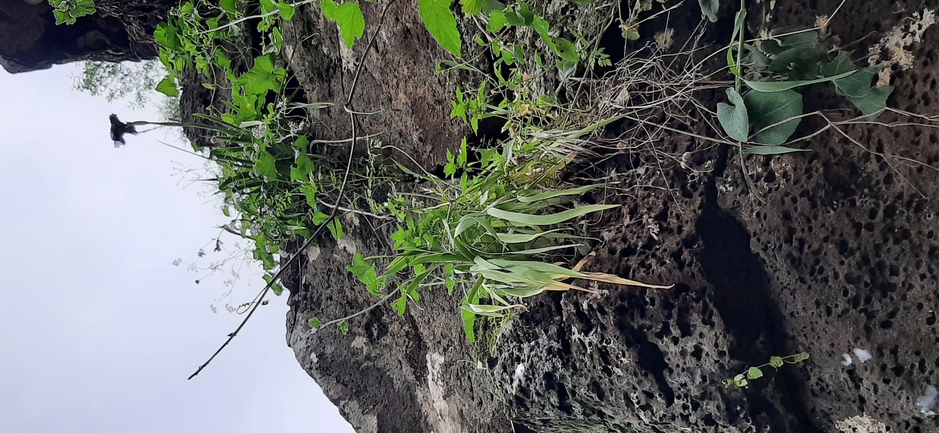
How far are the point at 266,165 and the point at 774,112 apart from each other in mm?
1602

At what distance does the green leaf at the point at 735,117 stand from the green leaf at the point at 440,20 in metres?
0.49

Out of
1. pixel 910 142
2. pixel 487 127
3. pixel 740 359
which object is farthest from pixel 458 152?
Result: pixel 910 142

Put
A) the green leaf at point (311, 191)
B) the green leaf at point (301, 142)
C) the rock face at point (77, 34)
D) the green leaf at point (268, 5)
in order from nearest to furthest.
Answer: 1. the green leaf at point (268, 5)
2. the green leaf at point (311, 191)
3. the green leaf at point (301, 142)
4. the rock face at point (77, 34)

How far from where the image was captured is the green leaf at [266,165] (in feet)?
6.56

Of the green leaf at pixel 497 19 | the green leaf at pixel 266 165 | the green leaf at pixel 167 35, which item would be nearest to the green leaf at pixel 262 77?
the green leaf at pixel 266 165

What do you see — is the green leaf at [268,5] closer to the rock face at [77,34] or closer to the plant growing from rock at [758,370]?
the rock face at [77,34]

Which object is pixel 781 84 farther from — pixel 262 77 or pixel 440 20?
pixel 262 77

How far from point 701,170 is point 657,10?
1.20ft

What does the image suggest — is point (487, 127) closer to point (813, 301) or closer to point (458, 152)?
point (458, 152)

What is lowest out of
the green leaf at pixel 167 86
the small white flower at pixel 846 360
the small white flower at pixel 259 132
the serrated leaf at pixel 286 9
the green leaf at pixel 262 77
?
the small white flower at pixel 846 360

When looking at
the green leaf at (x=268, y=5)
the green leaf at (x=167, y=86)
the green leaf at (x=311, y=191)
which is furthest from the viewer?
the green leaf at (x=167, y=86)

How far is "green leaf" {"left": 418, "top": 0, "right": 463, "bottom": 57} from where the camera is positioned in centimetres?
92

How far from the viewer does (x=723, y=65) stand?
44.0 inches

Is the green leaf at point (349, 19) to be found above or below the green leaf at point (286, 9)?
below
